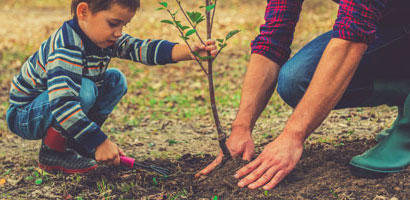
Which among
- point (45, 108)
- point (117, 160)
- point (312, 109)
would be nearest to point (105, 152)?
point (117, 160)

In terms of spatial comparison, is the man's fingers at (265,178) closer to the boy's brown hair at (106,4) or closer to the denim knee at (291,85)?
the denim knee at (291,85)

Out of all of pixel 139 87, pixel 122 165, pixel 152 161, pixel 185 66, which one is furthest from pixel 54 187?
pixel 185 66

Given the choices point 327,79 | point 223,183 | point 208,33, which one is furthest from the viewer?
point 223,183

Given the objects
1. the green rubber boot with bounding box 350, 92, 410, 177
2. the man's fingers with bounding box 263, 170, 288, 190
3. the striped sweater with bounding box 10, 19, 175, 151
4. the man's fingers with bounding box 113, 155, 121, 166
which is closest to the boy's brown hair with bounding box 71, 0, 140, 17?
the striped sweater with bounding box 10, 19, 175, 151

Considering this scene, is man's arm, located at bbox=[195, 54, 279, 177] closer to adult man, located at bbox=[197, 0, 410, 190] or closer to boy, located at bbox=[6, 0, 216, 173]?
adult man, located at bbox=[197, 0, 410, 190]

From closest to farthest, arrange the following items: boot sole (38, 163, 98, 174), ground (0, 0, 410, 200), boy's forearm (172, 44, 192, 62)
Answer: ground (0, 0, 410, 200)
boy's forearm (172, 44, 192, 62)
boot sole (38, 163, 98, 174)

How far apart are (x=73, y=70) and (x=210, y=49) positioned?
0.69 metres

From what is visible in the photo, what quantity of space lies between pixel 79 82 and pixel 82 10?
38 cm

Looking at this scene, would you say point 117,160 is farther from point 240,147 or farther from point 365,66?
point 365,66

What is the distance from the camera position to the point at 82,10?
2465mm

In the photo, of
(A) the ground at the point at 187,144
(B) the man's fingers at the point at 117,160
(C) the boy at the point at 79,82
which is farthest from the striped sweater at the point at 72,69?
(A) the ground at the point at 187,144

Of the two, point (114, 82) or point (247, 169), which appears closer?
point (247, 169)

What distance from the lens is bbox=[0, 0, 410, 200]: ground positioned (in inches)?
88.5

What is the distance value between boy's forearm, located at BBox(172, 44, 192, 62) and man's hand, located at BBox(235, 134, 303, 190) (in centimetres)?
67
